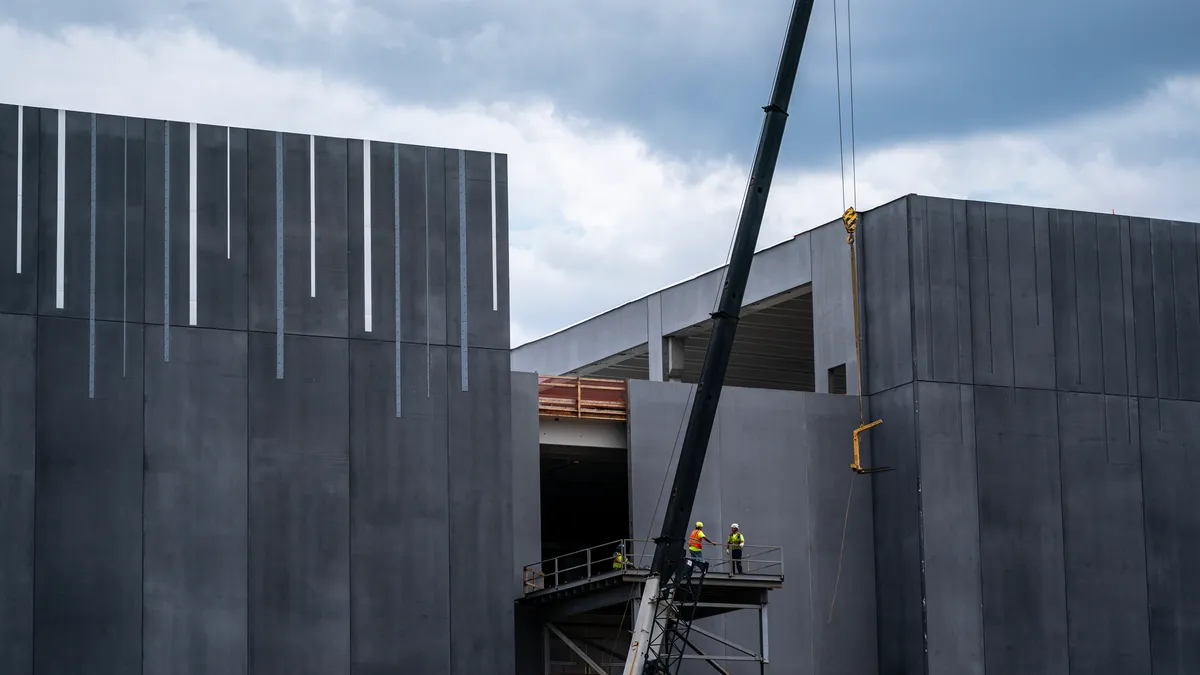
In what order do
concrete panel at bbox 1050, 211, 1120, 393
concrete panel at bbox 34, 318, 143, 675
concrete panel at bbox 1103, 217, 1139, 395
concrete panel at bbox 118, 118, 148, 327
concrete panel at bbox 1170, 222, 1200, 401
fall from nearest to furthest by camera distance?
concrete panel at bbox 34, 318, 143, 675
concrete panel at bbox 118, 118, 148, 327
concrete panel at bbox 1050, 211, 1120, 393
concrete panel at bbox 1103, 217, 1139, 395
concrete panel at bbox 1170, 222, 1200, 401

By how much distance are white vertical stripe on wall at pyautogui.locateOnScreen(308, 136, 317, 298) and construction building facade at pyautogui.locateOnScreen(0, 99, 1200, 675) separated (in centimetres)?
8

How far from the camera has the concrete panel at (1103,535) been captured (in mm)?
54438

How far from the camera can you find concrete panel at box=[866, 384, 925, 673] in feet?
174

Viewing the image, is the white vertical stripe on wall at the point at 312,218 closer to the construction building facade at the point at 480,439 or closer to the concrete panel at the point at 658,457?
the construction building facade at the point at 480,439

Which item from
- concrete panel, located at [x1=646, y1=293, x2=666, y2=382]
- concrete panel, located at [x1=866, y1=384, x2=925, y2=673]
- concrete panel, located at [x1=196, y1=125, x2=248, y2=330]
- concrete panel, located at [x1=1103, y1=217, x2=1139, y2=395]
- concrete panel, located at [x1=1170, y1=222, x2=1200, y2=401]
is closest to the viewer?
concrete panel, located at [x1=196, y1=125, x2=248, y2=330]

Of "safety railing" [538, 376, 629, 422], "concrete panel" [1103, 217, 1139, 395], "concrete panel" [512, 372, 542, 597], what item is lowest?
"concrete panel" [512, 372, 542, 597]

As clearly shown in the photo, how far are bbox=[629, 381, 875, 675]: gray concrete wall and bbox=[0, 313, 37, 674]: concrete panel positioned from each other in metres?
17.0

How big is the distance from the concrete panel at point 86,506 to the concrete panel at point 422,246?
7283 mm

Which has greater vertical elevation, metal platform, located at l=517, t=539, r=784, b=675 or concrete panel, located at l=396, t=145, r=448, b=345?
concrete panel, located at l=396, t=145, r=448, b=345

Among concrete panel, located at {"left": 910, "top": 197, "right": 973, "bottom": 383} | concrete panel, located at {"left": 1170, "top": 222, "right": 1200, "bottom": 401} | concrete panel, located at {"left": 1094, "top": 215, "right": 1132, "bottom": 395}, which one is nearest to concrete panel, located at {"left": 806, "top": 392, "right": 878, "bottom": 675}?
concrete panel, located at {"left": 910, "top": 197, "right": 973, "bottom": 383}

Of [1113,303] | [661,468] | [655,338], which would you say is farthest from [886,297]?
[655,338]

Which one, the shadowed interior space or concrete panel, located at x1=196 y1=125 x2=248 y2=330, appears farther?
the shadowed interior space

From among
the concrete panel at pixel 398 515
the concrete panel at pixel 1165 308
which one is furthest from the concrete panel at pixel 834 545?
the concrete panel at pixel 398 515

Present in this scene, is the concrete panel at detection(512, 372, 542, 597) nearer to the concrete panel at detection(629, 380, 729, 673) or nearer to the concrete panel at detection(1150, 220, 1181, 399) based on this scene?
the concrete panel at detection(629, 380, 729, 673)
